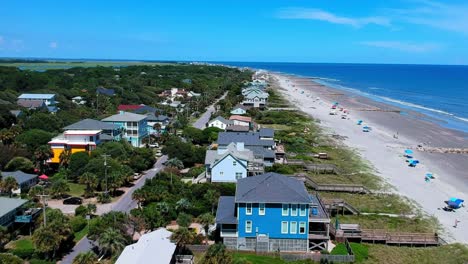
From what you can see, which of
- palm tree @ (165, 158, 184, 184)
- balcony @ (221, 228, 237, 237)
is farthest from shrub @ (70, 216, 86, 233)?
palm tree @ (165, 158, 184, 184)

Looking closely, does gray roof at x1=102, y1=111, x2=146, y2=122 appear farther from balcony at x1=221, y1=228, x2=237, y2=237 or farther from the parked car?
balcony at x1=221, y1=228, x2=237, y2=237

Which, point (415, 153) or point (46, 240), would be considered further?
point (415, 153)

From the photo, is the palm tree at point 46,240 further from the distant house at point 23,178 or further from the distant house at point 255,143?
the distant house at point 255,143

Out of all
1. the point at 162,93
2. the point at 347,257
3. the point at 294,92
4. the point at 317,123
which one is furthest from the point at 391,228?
the point at 294,92

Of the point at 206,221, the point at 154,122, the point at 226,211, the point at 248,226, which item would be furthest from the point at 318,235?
the point at 154,122

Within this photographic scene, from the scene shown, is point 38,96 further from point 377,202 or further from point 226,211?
point 377,202
